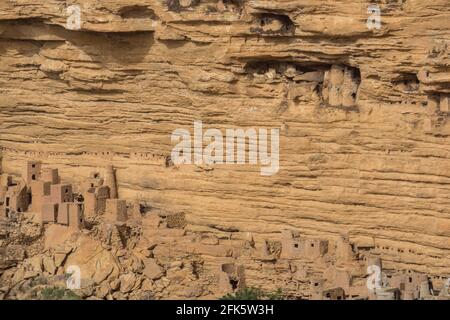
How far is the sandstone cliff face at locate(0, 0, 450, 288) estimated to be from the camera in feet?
102

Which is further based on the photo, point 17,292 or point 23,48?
point 23,48

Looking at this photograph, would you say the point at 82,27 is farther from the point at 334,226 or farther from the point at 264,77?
the point at 334,226

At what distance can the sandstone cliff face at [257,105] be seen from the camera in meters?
31.2

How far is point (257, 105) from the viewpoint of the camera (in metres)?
32.9

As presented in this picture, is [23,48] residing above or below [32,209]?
above

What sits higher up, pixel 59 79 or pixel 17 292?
pixel 59 79

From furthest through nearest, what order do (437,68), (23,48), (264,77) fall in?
1. (23,48)
2. (264,77)
3. (437,68)

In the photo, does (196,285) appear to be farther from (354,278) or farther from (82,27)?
(82,27)

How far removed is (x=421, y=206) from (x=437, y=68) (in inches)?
83.2

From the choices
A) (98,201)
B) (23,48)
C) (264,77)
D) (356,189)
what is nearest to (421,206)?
(356,189)

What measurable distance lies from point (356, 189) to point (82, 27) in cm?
526

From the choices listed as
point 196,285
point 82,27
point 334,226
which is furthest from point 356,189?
point 82,27

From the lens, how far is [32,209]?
33.9 m

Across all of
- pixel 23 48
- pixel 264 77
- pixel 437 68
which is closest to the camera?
pixel 437 68
